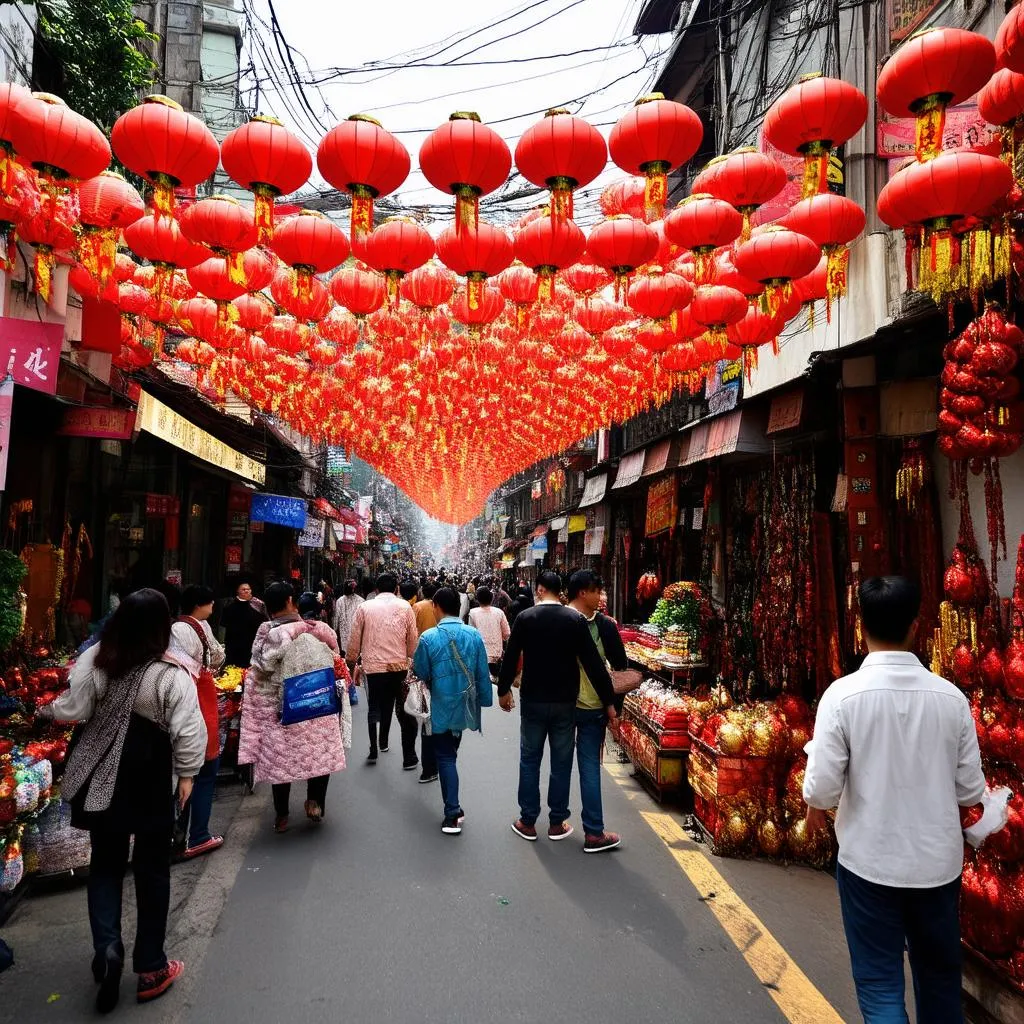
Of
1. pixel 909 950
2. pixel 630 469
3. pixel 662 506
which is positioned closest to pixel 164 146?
pixel 909 950

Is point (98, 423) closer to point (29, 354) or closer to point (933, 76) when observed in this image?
point (29, 354)

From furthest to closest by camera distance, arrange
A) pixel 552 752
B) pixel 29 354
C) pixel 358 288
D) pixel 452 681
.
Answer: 1. pixel 358 288
2. pixel 452 681
3. pixel 552 752
4. pixel 29 354

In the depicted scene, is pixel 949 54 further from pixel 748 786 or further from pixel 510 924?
pixel 510 924

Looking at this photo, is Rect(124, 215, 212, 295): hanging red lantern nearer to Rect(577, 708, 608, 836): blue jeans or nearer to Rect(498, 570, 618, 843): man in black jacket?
Result: Rect(498, 570, 618, 843): man in black jacket

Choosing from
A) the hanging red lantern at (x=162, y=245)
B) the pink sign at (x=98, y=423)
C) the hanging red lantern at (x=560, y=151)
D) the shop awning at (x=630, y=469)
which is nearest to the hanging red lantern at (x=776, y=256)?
the hanging red lantern at (x=560, y=151)

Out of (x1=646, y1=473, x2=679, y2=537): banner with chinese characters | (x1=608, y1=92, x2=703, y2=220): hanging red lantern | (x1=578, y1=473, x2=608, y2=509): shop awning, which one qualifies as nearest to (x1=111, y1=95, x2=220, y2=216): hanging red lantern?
(x1=608, y1=92, x2=703, y2=220): hanging red lantern

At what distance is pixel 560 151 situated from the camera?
4.54m

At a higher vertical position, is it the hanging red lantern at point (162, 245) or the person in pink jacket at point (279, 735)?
the hanging red lantern at point (162, 245)

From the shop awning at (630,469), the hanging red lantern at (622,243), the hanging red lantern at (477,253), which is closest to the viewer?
the hanging red lantern at (477,253)

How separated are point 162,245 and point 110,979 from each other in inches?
209

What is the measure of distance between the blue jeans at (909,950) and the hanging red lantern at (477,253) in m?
4.77

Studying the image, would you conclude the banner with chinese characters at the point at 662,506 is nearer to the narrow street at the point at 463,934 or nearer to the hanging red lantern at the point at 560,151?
the narrow street at the point at 463,934

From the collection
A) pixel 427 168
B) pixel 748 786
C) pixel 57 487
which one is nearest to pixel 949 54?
pixel 427 168

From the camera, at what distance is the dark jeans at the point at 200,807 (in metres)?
5.25
